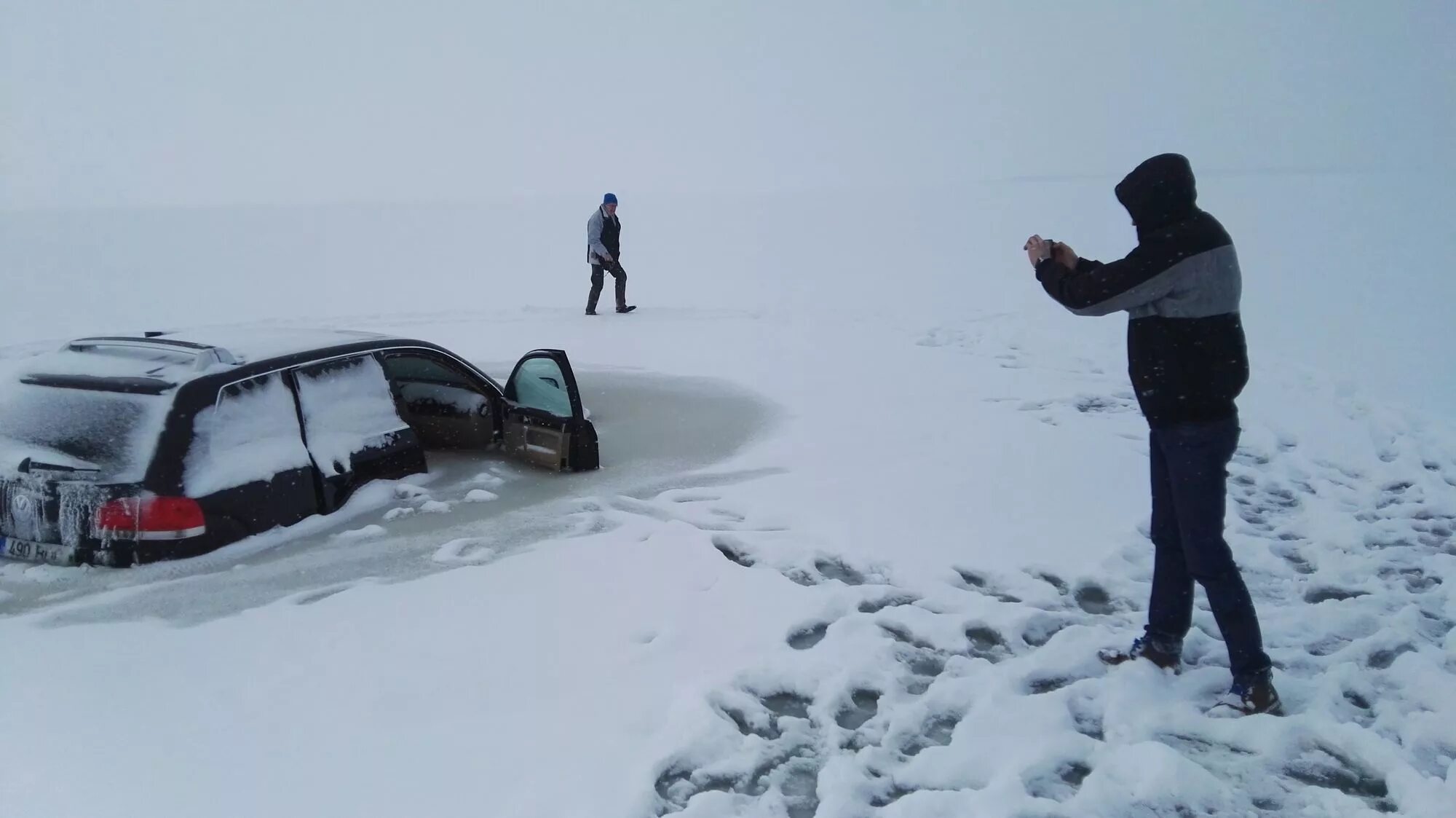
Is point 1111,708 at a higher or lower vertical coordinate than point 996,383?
lower

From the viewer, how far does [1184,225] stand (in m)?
3.66

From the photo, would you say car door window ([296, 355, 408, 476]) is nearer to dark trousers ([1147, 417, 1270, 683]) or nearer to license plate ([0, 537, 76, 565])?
license plate ([0, 537, 76, 565])

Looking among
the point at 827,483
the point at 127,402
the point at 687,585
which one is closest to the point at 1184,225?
the point at 687,585

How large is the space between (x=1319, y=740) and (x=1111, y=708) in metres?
0.70

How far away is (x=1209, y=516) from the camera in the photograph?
3.71m

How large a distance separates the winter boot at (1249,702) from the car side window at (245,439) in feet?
15.0

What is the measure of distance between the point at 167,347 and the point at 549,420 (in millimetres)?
2317

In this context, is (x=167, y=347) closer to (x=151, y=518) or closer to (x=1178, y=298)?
(x=151, y=518)

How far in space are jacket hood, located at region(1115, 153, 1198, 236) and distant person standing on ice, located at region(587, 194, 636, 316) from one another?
11089 millimetres

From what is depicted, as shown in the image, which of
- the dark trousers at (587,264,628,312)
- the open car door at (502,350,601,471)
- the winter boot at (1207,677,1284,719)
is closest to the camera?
the winter boot at (1207,677,1284,719)

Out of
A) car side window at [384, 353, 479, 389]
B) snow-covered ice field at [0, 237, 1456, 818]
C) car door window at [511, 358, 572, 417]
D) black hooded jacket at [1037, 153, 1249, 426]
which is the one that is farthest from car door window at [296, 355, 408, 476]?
black hooded jacket at [1037, 153, 1249, 426]

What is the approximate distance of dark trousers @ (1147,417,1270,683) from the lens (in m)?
3.67

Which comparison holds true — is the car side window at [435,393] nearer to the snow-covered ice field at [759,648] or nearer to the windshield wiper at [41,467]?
the snow-covered ice field at [759,648]

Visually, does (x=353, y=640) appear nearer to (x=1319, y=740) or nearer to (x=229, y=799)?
(x=229, y=799)
